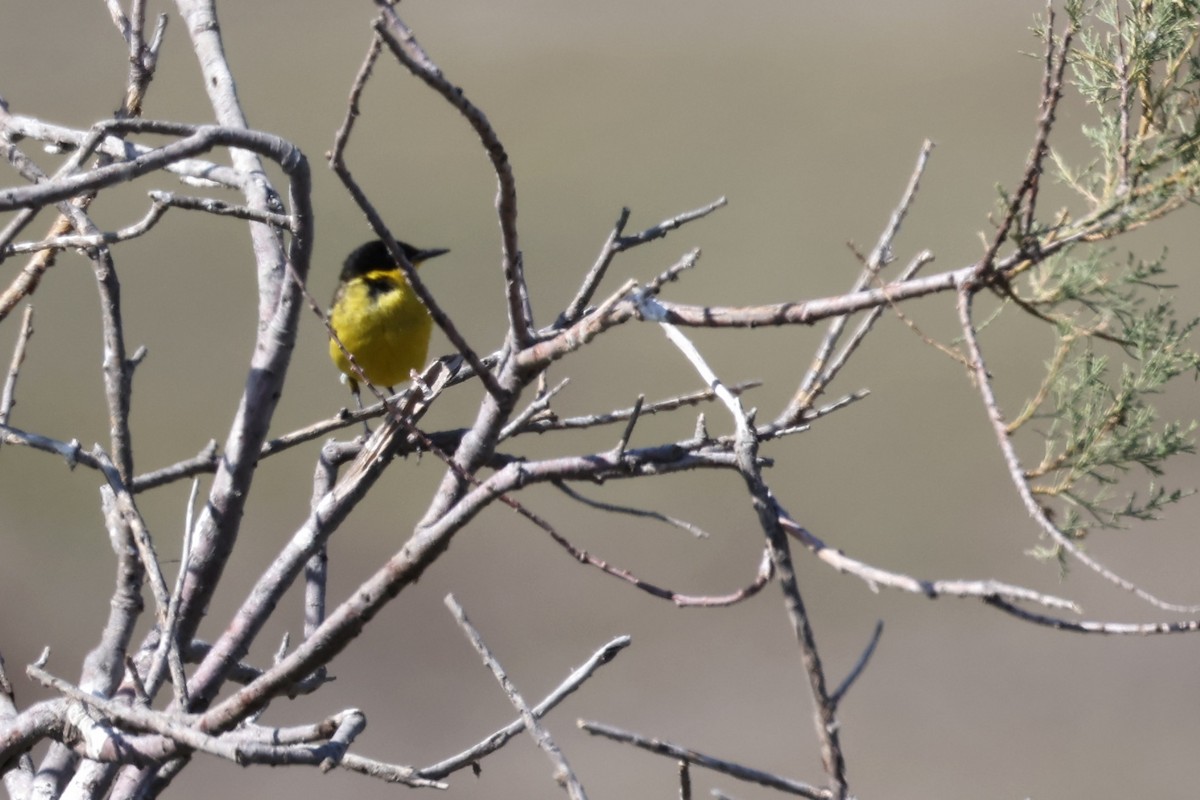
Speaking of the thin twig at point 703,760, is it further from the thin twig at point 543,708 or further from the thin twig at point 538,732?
the thin twig at point 543,708

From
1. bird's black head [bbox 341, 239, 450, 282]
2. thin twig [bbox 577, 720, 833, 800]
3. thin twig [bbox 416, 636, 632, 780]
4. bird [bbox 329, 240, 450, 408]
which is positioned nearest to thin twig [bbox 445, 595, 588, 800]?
thin twig [bbox 416, 636, 632, 780]

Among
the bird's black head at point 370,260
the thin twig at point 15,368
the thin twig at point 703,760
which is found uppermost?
the bird's black head at point 370,260

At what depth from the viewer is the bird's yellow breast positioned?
5.49m

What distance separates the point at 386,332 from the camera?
216 inches

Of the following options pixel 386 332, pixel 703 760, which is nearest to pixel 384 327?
pixel 386 332

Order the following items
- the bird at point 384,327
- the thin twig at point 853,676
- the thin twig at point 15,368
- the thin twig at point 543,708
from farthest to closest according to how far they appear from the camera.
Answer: the bird at point 384,327
the thin twig at point 15,368
the thin twig at point 543,708
the thin twig at point 853,676

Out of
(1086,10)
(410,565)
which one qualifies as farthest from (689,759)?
(1086,10)

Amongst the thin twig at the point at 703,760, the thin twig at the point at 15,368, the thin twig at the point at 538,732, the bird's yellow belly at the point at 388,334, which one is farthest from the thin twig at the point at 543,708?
the bird's yellow belly at the point at 388,334

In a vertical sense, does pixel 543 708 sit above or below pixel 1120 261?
below

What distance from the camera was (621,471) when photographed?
1.51 meters

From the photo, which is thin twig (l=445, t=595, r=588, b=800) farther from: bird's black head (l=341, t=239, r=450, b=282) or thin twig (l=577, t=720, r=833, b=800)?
bird's black head (l=341, t=239, r=450, b=282)

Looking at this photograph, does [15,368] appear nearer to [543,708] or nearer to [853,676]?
[543,708]

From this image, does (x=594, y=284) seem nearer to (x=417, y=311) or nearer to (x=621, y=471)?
(x=621, y=471)

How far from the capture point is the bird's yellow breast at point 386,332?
5.49 metres
